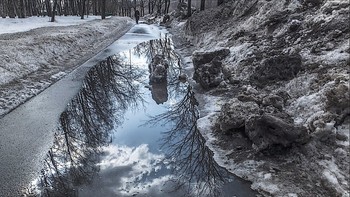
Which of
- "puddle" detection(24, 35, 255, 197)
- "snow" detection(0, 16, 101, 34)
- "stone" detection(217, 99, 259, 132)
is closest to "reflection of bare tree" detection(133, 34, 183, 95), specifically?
"puddle" detection(24, 35, 255, 197)

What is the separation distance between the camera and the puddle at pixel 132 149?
595cm

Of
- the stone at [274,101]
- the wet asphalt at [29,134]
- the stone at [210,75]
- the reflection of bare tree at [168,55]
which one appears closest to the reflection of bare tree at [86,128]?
the wet asphalt at [29,134]

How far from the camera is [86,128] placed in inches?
336

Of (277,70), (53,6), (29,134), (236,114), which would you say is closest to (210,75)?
(277,70)

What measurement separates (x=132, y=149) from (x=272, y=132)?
3173 millimetres

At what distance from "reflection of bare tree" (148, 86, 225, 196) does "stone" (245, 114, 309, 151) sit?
1.03m

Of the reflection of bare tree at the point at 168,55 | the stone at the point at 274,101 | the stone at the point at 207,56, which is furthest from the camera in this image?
the stone at the point at 207,56

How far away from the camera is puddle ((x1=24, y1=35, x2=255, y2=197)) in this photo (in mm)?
5953

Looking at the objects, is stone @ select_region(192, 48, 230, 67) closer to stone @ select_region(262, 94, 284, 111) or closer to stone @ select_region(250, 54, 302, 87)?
stone @ select_region(250, 54, 302, 87)

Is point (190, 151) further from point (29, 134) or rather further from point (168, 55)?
point (168, 55)

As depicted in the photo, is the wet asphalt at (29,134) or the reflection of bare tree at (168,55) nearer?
the wet asphalt at (29,134)

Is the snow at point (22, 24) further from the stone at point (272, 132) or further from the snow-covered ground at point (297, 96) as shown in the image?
the stone at point (272, 132)

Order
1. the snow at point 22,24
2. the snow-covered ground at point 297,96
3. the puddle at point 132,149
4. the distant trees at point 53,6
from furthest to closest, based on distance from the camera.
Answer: the distant trees at point 53,6
the snow at point 22,24
the puddle at point 132,149
the snow-covered ground at point 297,96

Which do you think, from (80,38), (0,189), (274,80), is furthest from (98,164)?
(80,38)
